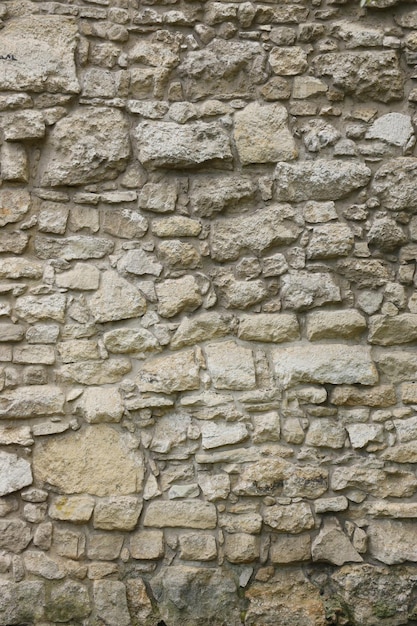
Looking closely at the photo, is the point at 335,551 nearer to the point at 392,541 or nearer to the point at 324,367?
the point at 392,541

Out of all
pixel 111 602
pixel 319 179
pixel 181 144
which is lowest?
pixel 111 602

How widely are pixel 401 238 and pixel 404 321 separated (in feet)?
1.29

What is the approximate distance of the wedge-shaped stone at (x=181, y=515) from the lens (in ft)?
9.26

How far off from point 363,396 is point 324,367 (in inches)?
8.9

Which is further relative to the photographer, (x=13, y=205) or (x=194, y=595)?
(x=13, y=205)

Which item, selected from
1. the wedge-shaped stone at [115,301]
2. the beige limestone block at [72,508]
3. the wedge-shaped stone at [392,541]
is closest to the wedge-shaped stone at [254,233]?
the wedge-shaped stone at [115,301]

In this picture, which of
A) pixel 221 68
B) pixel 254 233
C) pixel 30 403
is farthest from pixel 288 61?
pixel 30 403

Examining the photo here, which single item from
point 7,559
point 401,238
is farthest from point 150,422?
point 401,238

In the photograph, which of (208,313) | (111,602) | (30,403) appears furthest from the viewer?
(208,313)

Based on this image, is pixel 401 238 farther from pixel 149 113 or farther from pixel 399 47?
pixel 149 113

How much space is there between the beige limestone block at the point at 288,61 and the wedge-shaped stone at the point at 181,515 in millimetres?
2078

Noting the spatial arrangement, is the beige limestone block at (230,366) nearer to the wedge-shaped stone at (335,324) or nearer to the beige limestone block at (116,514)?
the wedge-shaped stone at (335,324)

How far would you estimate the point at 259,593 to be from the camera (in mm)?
2789

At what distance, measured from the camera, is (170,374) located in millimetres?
2895
